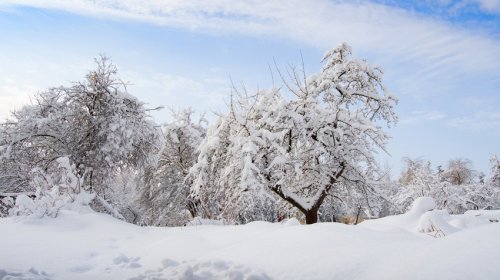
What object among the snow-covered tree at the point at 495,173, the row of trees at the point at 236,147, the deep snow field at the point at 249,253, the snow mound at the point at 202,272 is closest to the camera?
the deep snow field at the point at 249,253

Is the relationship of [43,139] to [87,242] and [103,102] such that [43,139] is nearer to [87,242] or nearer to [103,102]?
[103,102]

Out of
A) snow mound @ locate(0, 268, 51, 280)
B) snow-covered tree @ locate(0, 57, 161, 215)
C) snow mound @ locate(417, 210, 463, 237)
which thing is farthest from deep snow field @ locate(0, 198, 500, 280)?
snow-covered tree @ locate(0, 57, 161, 215)

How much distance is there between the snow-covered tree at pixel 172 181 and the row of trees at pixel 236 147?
4419 mm

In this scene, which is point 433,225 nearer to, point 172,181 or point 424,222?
point 424,222

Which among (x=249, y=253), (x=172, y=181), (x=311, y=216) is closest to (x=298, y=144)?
(x=311, y=216)

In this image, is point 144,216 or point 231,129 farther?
point 144,216

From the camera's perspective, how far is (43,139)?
15922 mm

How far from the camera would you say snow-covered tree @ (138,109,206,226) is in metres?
21.6

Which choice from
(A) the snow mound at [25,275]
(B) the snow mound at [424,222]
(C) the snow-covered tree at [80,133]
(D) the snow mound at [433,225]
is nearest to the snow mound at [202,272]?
(A) the snow mound at [25,275]

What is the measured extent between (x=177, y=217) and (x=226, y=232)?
1534cm

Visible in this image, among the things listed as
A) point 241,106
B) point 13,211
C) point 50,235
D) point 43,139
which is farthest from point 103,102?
point 50,235

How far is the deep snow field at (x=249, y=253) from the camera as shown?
11.2ft

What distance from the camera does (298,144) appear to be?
495 inches

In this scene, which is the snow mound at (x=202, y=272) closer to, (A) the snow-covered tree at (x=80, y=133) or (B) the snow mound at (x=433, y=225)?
(B) the snow mound at (x=433, y=225)
